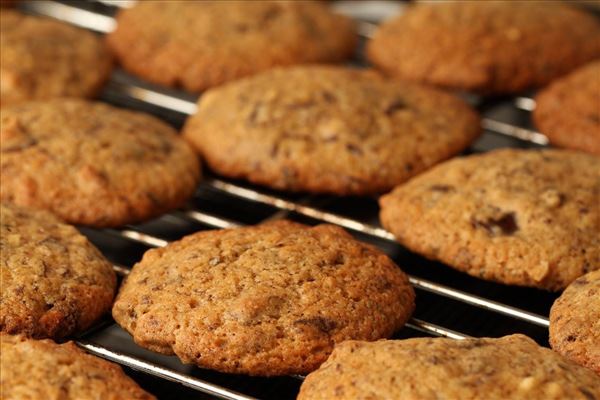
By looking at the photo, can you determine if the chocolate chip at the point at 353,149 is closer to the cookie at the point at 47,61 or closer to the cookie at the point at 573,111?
the cookie at the point at 573,111

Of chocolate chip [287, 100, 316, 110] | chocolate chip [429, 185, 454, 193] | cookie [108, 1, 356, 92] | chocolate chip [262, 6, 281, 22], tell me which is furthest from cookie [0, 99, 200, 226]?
chocolate chip [262, 6, 281, 22]

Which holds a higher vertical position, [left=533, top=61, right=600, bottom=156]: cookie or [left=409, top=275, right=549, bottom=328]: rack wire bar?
[left=533, top=61, right=600, bottom=156]: cookie

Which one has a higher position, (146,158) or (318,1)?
(318,1)

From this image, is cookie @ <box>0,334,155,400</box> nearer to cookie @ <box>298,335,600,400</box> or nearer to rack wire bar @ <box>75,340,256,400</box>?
rack wire bar @ <box>75,340,256,400</box>

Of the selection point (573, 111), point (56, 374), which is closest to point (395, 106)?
point (573, 111)

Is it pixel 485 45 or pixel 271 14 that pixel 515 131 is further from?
pixel 271 14

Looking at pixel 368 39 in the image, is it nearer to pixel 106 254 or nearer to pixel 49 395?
pixel 106 254

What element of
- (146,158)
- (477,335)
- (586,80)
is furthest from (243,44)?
(477,335)
